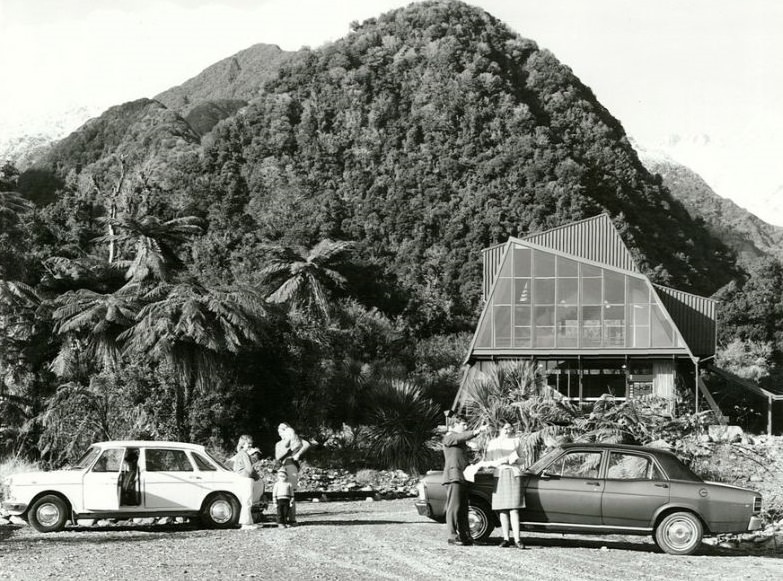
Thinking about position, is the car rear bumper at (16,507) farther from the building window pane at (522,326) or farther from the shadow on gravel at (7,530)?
the building window pane at (522,326)

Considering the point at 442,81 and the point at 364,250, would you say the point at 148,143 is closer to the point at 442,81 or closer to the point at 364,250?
the point at 442,81

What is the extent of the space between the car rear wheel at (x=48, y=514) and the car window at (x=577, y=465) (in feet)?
24.0

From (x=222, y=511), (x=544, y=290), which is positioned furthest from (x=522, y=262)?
(x=222, y=511)

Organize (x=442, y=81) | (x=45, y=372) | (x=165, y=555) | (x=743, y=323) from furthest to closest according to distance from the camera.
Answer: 1. (x=442, y=81)
2. (x=743, y=323)
3. (x=45, y=372)
4. (x=165, y=555)

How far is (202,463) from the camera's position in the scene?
17.7 meters

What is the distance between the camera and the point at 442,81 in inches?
4513

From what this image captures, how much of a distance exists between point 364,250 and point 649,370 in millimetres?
48798

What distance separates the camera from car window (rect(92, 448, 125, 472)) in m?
17.4

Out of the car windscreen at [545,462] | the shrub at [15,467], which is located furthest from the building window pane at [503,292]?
the car windscreen at [545,462]

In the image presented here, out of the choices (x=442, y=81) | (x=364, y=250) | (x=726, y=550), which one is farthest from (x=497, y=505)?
(x=442, y=81)

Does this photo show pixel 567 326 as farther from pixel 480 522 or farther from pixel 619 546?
pixel 480 522

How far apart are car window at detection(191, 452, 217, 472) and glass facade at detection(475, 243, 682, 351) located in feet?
79.4

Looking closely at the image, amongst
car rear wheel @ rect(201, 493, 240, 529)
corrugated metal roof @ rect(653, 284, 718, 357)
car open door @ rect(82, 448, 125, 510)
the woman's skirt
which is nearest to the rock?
corrugated metal roof @ rect(653, 284, 718, 357)

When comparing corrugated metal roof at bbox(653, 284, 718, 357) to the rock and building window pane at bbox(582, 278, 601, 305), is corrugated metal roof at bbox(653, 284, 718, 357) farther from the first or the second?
the rock
